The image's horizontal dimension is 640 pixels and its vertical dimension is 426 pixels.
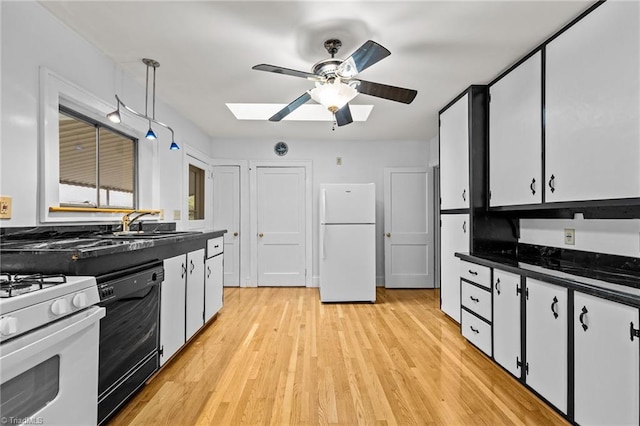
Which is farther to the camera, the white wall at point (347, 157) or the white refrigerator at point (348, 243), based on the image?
the white wall at point (347, 157)

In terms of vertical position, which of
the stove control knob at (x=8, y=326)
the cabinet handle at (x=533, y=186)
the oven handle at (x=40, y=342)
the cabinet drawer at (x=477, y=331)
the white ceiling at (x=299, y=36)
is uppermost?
the white ceiling at (x=299, y=36)

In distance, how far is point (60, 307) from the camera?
1288 mm

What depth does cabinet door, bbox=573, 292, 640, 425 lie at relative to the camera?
1.47 metres

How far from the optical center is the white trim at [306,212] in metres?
5.41

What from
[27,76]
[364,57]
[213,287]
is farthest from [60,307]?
[213,287]

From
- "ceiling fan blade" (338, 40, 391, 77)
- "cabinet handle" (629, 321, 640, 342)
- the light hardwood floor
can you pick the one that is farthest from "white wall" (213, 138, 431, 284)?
"cabinet handle" (629, 321, 640, 342)

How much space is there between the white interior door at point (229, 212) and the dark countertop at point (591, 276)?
378 centimetres

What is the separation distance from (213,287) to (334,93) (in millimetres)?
2343

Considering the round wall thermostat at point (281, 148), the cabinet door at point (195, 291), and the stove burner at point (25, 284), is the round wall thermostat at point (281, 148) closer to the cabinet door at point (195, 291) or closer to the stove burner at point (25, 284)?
the cabinet door at point (195, 291)

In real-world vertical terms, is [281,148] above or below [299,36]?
below

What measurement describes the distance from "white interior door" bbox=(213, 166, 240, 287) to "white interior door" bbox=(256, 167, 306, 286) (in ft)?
1.15

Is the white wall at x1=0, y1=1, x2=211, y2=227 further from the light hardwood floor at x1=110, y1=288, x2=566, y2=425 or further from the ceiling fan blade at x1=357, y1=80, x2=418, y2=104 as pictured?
the ceiling fan blade at x1=357, y1=80, x2=418, y2=104

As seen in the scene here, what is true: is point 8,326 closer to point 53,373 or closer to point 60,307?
point 60,307

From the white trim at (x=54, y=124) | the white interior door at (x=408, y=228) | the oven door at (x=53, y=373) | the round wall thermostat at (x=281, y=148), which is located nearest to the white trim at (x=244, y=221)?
the round wall thermostat at (x=281, y=148)
